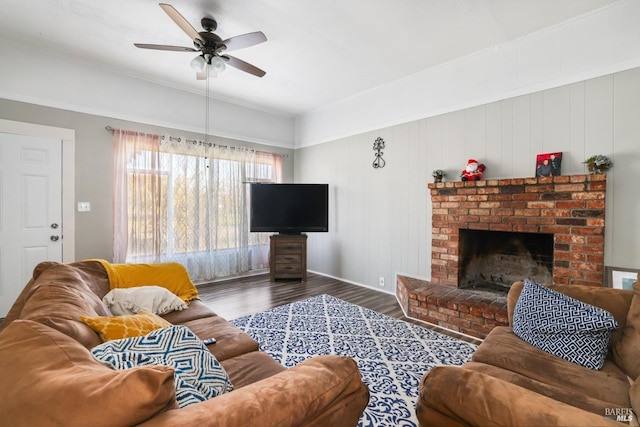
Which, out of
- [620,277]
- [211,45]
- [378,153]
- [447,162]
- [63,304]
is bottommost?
[620,277]

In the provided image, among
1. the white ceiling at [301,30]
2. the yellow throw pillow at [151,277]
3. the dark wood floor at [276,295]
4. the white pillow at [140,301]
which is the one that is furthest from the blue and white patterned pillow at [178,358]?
the white ceiling at [301,30]

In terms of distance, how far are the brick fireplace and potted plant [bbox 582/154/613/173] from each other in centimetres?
8

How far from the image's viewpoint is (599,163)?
249cm

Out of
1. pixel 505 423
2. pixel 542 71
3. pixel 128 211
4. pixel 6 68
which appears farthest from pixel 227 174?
pixel 505 423

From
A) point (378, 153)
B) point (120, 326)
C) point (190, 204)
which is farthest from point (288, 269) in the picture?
point (120, 326)

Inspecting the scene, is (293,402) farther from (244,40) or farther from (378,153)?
(378,153)

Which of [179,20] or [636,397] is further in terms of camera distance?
[179,20]

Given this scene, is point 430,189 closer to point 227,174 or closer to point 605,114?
point 605,114

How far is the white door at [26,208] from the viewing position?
3102 mm

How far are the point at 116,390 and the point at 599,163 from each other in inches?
138

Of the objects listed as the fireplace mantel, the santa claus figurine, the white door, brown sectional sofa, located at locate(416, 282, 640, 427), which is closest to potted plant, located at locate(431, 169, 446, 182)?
the fireplace mantel

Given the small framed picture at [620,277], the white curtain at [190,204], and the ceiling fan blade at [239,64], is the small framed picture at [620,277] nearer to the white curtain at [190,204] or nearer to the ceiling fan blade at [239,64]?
the ceiling fan blade at [239,64]

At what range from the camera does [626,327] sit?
1.55 m

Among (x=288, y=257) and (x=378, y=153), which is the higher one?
(x=378, y=153)
